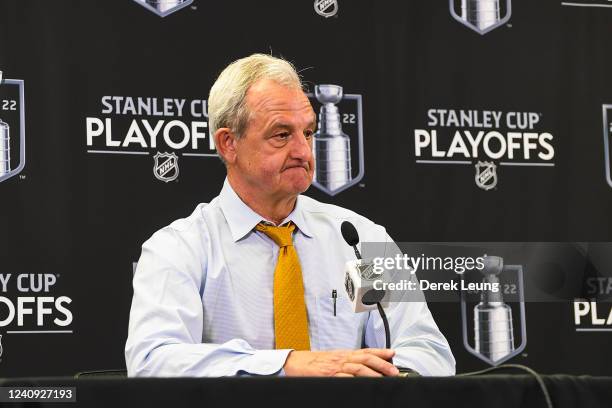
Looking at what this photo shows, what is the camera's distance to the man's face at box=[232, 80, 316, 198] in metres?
2.88

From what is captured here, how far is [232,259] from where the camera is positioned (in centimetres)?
284

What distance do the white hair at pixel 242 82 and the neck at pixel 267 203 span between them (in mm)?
173

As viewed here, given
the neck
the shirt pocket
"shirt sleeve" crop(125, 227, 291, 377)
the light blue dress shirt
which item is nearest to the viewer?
"shirt sleeve" crop(125, 227, 291, 377)

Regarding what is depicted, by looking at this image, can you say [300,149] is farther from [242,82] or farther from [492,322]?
[492,322]

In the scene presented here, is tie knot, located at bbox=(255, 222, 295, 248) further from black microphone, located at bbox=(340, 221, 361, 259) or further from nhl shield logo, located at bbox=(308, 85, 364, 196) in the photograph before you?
nhl shield logo, located at bbox=(308, 85, 364, 196)

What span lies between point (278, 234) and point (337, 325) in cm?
32

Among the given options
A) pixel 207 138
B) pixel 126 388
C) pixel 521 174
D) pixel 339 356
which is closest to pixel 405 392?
pixel 126 388

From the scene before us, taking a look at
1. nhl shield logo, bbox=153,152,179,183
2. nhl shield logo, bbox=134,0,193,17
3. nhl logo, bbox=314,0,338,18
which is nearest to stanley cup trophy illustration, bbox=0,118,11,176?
nhl shield logo, bbox=153,152,179,183

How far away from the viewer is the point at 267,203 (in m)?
2.94

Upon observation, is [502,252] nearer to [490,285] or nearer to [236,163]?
[490,285]

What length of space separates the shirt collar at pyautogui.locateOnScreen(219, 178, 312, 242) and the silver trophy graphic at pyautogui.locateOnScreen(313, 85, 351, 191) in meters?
0.83

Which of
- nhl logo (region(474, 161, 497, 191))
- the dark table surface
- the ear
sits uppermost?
the ear

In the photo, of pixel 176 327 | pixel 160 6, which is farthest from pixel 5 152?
pixel 176 327

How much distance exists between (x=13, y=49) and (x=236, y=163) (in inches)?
42.2
